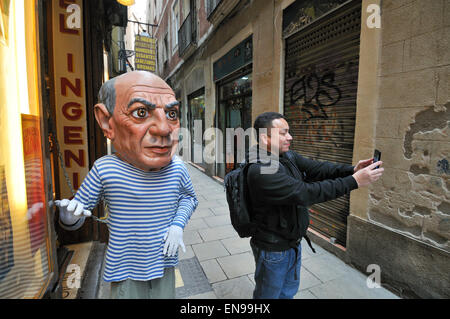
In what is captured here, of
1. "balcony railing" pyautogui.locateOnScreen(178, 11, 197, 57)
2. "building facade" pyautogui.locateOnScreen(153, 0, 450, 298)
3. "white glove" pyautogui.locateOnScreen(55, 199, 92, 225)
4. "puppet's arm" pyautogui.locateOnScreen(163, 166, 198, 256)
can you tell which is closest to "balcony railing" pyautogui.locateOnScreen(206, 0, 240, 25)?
"building facade" pyautogui.locateOnScreen(153, 0, 450, 298)

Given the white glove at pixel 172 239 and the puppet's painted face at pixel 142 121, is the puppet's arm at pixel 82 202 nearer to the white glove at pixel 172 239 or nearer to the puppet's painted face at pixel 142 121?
the puppet's painted face at pixel 142 121

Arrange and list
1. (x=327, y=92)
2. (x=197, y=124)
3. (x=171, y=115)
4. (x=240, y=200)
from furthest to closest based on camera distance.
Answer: (x=197, y=124)
(x=327, y=92)
(x=240, y=200)
(x=171, y=115)

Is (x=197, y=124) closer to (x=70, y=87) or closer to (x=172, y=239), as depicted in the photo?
(x=70, y=87)

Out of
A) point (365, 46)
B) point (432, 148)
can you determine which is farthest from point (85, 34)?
point (432, 148)

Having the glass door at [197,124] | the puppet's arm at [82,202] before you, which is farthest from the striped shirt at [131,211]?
the glass door at [197,124]

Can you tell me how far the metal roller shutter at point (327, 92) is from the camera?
11.1 feet

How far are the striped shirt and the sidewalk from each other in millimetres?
1405

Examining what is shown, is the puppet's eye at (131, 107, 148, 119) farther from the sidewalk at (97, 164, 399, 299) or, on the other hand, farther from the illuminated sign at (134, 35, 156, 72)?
the illuminated sign at (134, 35, 156, 72)

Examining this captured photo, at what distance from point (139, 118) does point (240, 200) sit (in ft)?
3.16

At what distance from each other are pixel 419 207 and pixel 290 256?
1671mm

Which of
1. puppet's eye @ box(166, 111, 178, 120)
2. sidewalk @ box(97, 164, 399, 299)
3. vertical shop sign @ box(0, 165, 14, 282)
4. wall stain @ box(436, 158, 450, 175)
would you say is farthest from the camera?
sidewalk @ box(97, 164, 399, 299)

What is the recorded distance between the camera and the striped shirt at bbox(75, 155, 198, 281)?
58.6 inches

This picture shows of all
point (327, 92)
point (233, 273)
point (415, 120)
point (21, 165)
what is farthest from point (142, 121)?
point (327, 92)

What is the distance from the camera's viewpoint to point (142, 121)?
147 centimetres
